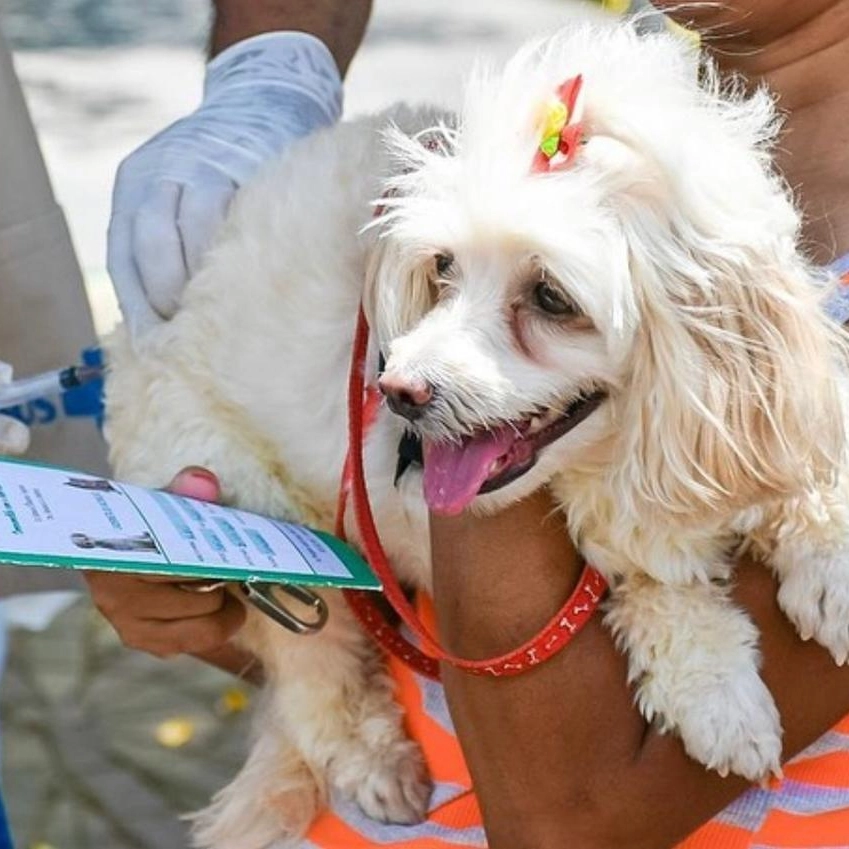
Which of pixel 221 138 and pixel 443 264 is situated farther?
pixel 221 138

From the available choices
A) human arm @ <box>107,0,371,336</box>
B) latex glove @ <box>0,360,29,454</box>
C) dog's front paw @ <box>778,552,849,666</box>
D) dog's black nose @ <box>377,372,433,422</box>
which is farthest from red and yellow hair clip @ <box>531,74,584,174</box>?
A: latex glove @ <box>0,360,29,454</box>

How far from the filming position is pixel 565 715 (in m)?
1.62

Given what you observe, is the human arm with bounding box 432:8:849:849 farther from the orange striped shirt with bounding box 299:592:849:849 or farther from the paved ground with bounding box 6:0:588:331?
the paved ground with bounding box 6:0:588:331

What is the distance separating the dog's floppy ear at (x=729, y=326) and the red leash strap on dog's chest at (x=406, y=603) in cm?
19

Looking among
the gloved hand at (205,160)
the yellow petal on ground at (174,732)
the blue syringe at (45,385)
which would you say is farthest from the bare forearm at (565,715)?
the yellow petal on ground at (174,732)

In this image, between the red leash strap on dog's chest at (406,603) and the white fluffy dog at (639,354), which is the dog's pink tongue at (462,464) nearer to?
the white fluffy dog at (639,354)

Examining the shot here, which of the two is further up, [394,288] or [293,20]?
[394,288]

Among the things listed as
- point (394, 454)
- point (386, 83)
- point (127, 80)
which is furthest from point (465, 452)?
point (127, 80)

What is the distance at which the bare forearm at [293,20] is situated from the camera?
2.44m

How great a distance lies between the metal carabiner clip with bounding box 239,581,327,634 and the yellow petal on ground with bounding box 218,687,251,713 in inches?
28.3

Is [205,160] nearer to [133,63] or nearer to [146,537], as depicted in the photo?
[146,537]

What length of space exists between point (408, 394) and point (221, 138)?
0.85m

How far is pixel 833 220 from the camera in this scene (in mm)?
1676

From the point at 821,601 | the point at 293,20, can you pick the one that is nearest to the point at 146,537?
the point at 821,601
